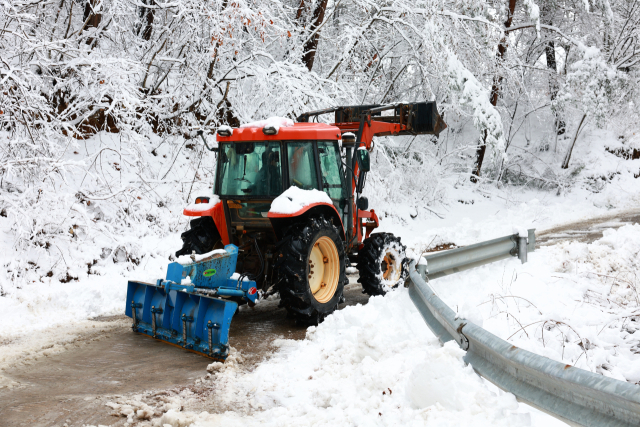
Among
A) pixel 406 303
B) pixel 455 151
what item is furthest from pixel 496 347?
pixel 455 151

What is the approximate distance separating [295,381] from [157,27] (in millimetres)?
8742

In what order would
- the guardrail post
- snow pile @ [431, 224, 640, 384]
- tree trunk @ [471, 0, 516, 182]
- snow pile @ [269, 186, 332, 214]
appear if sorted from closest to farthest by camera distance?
snow pile @ [431, 224, 640, 384] → snow pile @ [269, 186, 332, 214] → the guardrail post → tree trunk @ [471, 0, 516, 182]

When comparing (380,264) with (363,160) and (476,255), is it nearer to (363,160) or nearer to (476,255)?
(476,255)

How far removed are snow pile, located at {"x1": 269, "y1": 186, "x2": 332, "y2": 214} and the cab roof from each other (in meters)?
0.60

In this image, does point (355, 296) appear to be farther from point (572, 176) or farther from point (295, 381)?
point (572, 176)

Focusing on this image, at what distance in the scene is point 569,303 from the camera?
174 inches

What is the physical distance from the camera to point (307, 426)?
129 inches

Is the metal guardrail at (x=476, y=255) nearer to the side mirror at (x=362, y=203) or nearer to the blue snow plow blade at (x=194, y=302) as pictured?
the side mirror at (x=362, y=203)

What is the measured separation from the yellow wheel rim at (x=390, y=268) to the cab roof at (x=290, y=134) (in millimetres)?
1966

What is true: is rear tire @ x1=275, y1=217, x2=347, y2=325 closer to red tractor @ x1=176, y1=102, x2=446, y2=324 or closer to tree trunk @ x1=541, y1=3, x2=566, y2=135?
red tractor @ x1=176, y1=102, x2=446, y2=324

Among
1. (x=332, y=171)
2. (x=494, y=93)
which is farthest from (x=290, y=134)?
(x=494, y=93)

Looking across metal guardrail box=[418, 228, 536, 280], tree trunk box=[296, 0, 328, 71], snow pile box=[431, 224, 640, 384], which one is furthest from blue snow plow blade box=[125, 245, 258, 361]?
tree trunk box=[296, 0, 328, 71]

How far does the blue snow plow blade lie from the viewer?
4863 mm

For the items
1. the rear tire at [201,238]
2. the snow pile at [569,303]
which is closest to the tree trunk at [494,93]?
the snow pile at [569,303]
